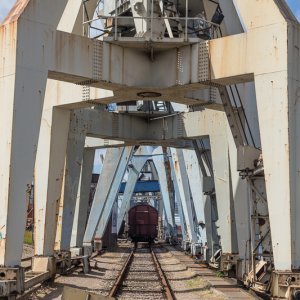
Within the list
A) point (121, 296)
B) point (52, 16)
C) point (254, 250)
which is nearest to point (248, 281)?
point (254, 250)

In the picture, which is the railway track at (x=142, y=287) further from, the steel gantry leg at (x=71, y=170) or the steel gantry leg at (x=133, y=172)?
the steel gantry leg at (x=133, y=172)

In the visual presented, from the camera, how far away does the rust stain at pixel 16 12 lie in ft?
39.3

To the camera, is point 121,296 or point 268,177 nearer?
point 268,177

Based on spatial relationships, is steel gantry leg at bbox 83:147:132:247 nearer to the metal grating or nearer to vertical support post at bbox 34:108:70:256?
vertical support post at bbox 34:108:70:256

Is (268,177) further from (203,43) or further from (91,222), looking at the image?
(91,222)

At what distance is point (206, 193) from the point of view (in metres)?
25.5

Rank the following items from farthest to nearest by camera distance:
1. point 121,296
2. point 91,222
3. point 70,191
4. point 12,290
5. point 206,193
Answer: point 91,222
point 206,193
point 70,191
point 121,296
point 12,290

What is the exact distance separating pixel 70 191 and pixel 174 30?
23.2ft

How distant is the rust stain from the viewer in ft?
39.3

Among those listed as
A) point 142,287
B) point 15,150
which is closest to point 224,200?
point 142,287

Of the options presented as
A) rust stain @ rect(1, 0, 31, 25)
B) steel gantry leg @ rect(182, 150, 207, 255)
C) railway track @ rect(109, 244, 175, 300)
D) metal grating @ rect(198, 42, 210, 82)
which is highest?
rust stain @ rect(1, 0, 31, 25)

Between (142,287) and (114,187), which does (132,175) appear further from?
(142,287)

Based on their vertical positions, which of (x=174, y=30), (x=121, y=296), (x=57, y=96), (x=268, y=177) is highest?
(x=174, y=30)

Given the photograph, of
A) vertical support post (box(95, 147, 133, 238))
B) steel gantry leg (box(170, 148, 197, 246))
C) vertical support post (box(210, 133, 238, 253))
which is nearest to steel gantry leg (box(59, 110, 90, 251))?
vertical support post (box(210, 133, 238, 253))
